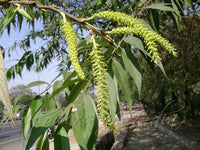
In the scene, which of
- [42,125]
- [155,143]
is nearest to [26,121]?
[42,125]

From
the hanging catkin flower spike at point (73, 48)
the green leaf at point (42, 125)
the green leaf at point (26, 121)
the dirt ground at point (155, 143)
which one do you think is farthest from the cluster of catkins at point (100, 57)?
the dirt ground at point (155, 143)

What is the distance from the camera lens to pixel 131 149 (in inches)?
149

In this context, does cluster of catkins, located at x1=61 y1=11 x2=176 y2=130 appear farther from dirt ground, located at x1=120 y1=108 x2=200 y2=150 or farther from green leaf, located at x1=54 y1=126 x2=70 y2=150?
dirt ground, located at x1=120 y1=108 x2=200 y2=150

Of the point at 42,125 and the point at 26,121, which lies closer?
the point at 42,125

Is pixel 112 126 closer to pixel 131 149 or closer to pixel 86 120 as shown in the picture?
pixel 86 120

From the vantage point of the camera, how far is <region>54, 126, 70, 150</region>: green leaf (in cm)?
42

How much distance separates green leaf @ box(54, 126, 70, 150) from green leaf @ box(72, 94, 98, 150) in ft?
0.09

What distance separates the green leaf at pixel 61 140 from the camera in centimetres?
42

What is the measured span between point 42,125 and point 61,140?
59 millimetres

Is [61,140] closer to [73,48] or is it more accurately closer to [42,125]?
[42,125]

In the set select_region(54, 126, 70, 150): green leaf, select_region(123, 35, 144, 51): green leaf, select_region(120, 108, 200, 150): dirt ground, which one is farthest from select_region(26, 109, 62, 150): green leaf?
select_region(120, 108, 200, 150): dirt ground

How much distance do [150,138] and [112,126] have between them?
4.30 metres

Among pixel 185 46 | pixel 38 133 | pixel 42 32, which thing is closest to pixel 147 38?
pixel 38 133

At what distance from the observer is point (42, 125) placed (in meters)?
0.42
